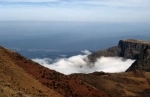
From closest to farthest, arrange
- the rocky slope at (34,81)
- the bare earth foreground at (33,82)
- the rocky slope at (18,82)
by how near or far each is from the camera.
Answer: the rocky slope at (18,82) → the bare earth foreground at (33,82) → the rocky slope at (34,81)

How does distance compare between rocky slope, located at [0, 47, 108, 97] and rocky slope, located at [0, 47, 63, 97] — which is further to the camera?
rocky slope, located at [0, 47, 108, 97]

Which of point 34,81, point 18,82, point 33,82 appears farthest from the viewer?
point 34,81

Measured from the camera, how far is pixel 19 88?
90.0 ft

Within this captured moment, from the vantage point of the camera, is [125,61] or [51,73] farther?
[125,61]

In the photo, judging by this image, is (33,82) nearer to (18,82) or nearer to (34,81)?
(34,81)

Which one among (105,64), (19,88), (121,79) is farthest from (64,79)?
(105,64)

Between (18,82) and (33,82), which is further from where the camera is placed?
(33,82)

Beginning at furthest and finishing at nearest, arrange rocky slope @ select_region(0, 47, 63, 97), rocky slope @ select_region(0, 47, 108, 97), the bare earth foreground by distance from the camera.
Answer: rocky slope @ select_region(0, 47, 108, 97), the bare earth foreground, rocky slope @ select_region(0, 47, 63, 97)

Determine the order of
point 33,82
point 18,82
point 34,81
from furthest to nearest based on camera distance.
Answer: point 34,81
point 33,82
point 18,82

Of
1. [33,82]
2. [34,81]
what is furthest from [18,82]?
[34,81]

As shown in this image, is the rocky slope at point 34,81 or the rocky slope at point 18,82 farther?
the rocky slope at point 34,81

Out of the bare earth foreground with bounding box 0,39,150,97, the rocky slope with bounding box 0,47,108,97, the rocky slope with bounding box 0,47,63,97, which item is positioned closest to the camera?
the rocky slope with bounding box 0,47,63,97

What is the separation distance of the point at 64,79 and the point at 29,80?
542 cm

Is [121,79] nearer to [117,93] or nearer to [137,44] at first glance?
[117,93]
